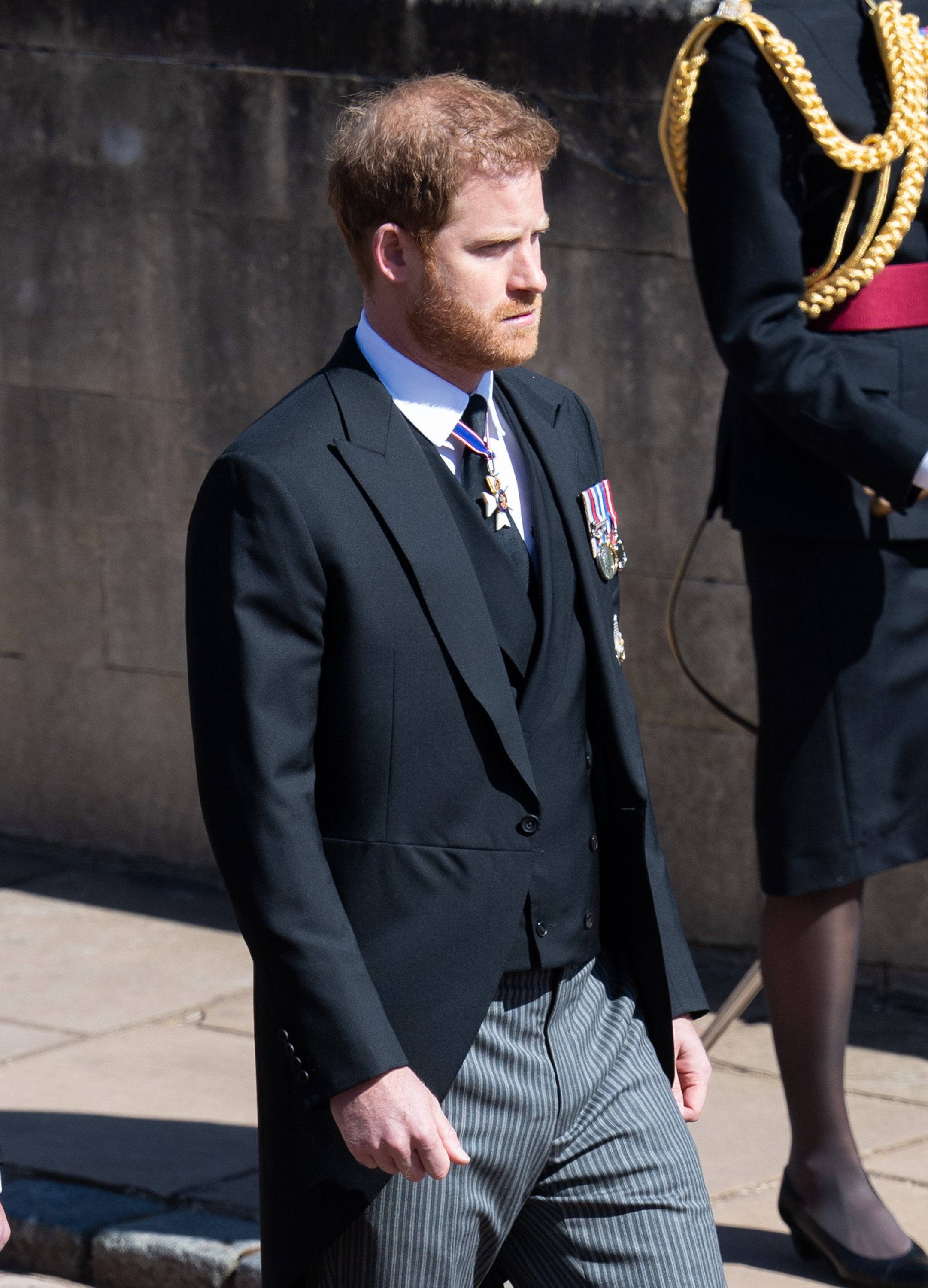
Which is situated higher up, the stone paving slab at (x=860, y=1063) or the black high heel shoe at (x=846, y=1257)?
the black high heel shoe at (x=846, y=1257)

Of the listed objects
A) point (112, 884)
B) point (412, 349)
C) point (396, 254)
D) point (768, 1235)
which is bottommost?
point (112, 884)

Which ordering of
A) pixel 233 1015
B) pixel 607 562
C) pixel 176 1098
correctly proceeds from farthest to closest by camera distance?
pixel 233 1015 → pixel 176 1098 → pixel 607 562

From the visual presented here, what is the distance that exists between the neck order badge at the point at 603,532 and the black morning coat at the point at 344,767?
23cm

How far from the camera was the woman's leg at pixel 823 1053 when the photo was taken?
3.55 meters

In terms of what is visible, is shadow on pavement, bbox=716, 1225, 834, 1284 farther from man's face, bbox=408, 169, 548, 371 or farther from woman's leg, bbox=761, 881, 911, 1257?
man's face, bbox=408, 169, 548, 371

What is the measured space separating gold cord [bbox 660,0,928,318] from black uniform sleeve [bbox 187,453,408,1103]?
1.45m

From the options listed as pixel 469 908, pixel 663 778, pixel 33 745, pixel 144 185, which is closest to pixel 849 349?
pixel 469 908

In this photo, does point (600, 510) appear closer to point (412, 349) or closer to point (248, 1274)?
point (412, 349)

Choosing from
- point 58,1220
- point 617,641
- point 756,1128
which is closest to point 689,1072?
point 617,641

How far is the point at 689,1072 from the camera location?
268 cm

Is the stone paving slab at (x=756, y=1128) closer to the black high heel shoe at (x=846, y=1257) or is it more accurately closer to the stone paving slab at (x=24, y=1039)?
the black high heel shoe at (x=846, y=1257)

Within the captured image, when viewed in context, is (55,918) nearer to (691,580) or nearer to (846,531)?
(691,580)

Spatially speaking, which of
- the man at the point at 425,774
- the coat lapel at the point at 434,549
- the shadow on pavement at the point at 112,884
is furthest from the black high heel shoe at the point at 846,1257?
the shadow on pavement at the point at 112,884

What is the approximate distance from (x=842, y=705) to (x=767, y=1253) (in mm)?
963
